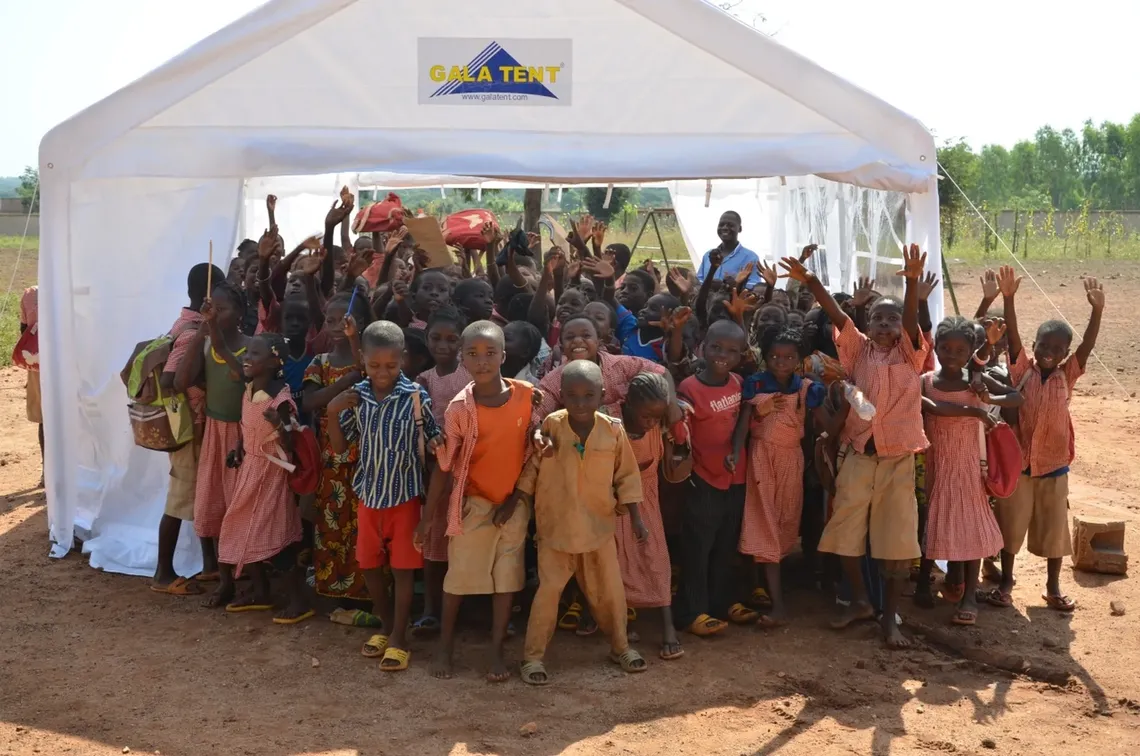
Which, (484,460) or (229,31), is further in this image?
(229,31)

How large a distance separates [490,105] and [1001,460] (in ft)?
9.51

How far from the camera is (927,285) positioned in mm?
4805

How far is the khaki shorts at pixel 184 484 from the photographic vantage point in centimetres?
510

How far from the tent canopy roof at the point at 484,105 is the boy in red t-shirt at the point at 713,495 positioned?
3.90 ft

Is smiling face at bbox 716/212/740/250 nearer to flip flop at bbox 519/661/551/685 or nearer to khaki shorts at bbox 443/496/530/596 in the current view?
khaki shorts at bbox 443/496/530/596

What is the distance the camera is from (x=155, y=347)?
5012 millimetres

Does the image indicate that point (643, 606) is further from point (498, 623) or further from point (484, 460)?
point (484, 460)

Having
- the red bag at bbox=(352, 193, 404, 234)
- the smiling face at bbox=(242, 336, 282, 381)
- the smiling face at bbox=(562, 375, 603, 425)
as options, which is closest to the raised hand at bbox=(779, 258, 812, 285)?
the smiling face at bbox=(562, 375, 603, 425)

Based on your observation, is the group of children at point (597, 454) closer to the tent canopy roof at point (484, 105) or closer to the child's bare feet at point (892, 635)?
the child's bare feet at point (892, 635)

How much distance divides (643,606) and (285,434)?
1.67 metres

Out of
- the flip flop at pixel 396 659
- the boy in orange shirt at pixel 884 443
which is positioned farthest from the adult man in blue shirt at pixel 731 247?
the flip flop at pixel 396 659

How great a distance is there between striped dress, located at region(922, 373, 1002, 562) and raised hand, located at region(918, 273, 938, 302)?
369 millimetres

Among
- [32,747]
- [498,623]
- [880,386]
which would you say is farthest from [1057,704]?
[32,747]

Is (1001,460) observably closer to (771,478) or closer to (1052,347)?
(1052,347)
